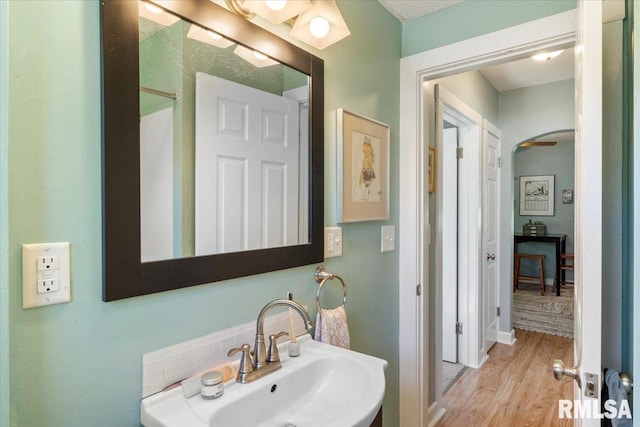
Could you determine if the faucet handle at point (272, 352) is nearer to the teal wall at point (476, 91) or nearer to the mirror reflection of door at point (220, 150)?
the mirror reflection of door at point (220, 150)

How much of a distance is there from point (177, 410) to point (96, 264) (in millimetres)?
393

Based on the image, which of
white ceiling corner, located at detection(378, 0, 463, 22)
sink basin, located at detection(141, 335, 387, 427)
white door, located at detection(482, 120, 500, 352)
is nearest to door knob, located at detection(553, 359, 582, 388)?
sink basin, located at detection(141, 335, 387, 427)

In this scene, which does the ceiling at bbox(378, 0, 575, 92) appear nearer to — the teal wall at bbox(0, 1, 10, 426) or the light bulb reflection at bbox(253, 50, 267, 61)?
the light bulb reflection at bbox(253, 50, 267, 61)

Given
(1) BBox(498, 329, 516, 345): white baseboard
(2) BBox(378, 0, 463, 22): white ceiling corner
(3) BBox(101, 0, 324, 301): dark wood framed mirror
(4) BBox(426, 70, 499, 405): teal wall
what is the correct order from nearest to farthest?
(3) BBox(101, 0, 324, 301): dark wood framed mirror < (2) BBox(378, 0, 463, 22): white ceiling corner < (4) BBox(426, 70, 499, 405): teal wall < (1) BBox(498, 329, 516, 345): white baseboard

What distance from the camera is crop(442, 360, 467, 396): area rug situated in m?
2.75

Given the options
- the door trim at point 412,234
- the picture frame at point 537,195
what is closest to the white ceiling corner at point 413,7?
the door trim at point 412,234

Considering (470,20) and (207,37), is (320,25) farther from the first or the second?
(470,20)

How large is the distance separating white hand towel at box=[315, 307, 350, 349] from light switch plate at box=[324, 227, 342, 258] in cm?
23

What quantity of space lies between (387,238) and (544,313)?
12.5 ft

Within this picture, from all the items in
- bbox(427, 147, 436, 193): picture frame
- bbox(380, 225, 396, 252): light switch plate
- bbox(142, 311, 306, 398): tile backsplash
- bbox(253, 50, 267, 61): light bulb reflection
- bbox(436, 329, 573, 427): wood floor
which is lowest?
bbox(436, 329, 573, 427): wood floor

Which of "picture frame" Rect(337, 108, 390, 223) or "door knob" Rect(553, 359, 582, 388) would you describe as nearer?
"door knob" Rect(553, 359, 582, 388)

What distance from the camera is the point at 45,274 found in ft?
2.30

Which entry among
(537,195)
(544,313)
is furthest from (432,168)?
(537,195)

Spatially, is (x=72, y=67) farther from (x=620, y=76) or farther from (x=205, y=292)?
(x=620, y=76)
